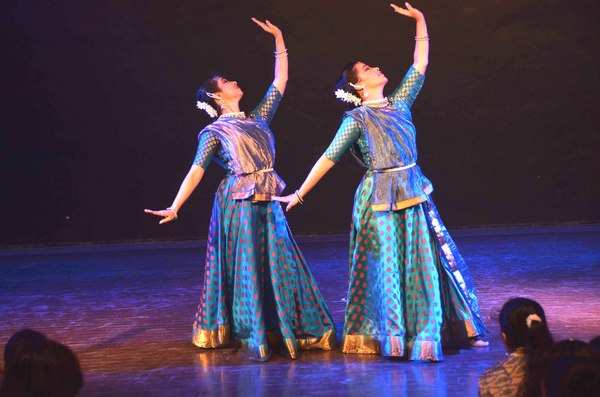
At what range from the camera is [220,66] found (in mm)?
8289

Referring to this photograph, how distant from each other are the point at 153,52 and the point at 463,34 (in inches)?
109

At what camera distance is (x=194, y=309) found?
5.37 m

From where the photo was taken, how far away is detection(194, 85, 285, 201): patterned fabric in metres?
4.19

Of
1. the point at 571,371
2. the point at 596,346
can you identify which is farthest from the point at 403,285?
the point at 571,371

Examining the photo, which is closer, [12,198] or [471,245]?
[471,245]

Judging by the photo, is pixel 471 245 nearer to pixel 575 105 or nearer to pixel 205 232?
pixel 575 105

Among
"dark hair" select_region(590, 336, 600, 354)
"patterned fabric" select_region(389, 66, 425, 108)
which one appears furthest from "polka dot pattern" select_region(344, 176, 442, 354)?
"dark hair" select_region(590, 336, 600, 354)

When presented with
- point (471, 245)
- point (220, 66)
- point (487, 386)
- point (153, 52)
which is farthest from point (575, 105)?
point (487, 386)

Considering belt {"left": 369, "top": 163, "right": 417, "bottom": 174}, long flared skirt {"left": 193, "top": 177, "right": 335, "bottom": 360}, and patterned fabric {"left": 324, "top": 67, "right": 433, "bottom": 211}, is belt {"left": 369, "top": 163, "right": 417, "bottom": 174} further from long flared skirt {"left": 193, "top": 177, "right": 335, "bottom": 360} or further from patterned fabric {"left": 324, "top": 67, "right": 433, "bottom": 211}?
long flared skirt {"left": 193, "top": 177, "right": 335, "bottom": 360}

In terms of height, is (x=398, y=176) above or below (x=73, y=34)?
below

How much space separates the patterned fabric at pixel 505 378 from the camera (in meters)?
2.39

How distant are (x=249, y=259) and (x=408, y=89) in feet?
3.42

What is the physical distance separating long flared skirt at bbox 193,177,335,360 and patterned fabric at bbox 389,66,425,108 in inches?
29.0

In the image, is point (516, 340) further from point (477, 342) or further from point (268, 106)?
point (268, 106)
